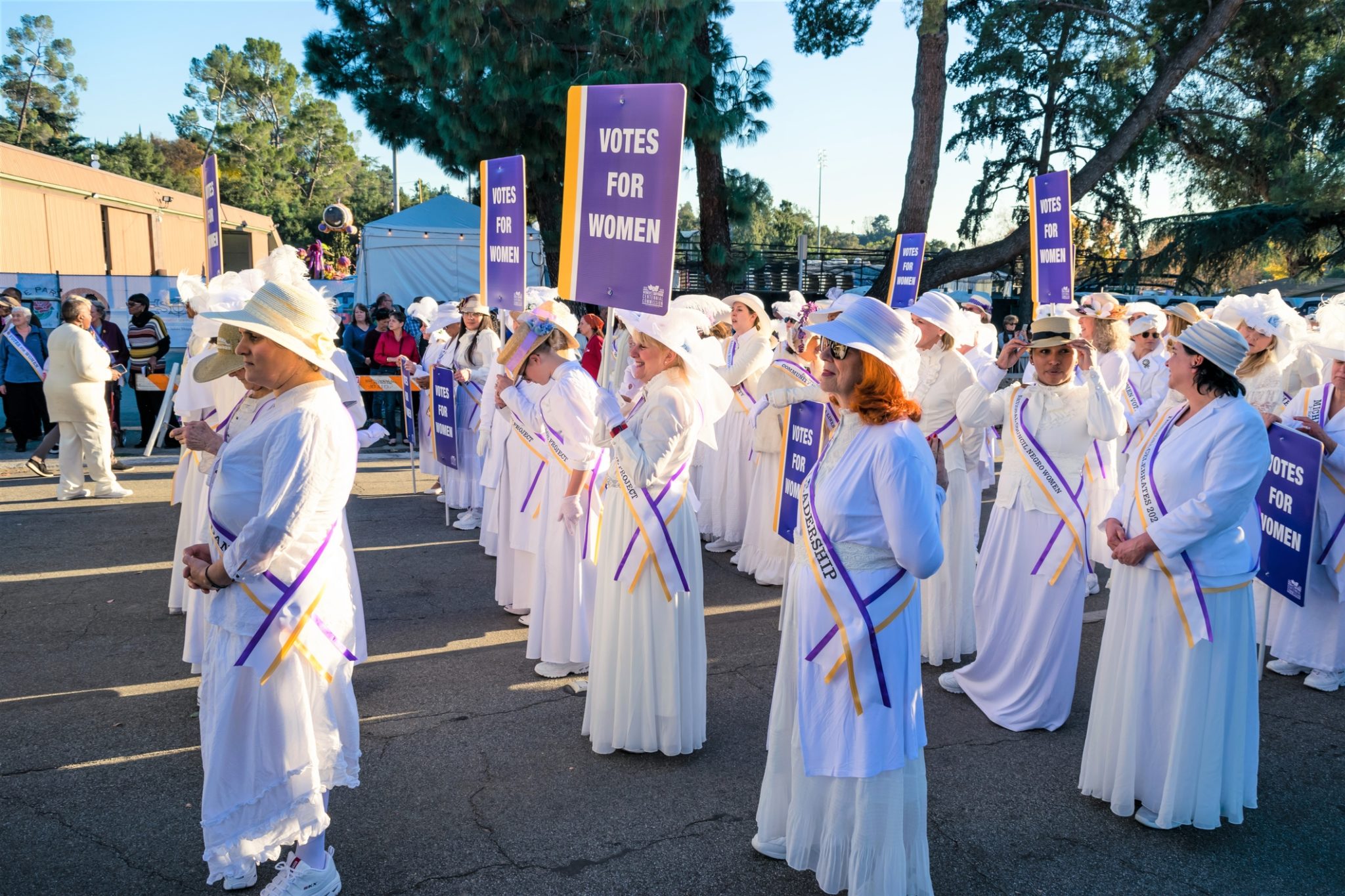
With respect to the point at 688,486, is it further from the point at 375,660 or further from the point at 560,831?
the point at 375,660

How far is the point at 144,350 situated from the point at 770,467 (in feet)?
30.9

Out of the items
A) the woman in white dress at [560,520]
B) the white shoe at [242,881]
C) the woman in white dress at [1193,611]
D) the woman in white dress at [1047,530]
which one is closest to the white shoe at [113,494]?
the woman in white dress at [560,520]

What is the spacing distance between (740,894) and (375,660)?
3053mm

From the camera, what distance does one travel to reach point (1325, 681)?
5.48m

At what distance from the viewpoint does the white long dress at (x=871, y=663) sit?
289 centimetres

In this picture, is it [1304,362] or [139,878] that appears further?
[1304,362]

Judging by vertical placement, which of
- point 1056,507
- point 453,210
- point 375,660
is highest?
point 453,210

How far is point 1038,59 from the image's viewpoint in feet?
72.0

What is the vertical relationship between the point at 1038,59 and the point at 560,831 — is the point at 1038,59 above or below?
above

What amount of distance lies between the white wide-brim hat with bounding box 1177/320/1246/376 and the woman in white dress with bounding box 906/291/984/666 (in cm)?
199

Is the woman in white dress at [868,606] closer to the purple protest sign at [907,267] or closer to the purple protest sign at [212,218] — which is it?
the purple protest sign at [907,267]

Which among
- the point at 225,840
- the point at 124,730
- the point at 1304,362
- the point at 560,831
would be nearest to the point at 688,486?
the point at 560,831

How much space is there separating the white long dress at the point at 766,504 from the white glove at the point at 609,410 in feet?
10.3

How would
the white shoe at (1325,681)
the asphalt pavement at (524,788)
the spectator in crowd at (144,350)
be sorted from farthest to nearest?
1. the spectator in crowd at (144,350)
2. the white shoe at (1325,681)
3. the asphalt pavement at (524,788)
